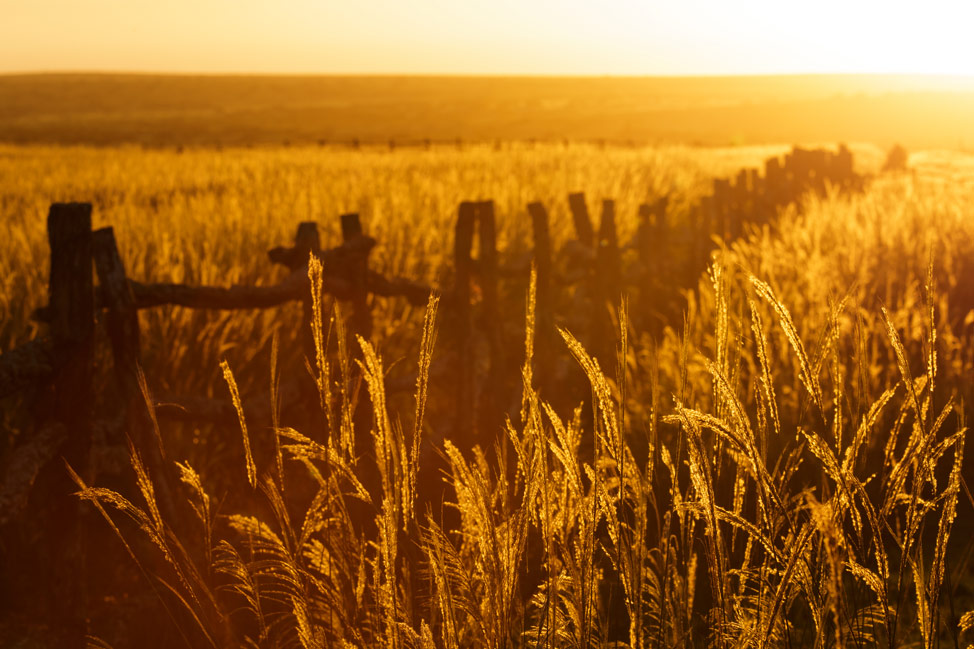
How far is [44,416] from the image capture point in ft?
9.98

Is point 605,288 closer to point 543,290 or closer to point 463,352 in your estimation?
point 543,290

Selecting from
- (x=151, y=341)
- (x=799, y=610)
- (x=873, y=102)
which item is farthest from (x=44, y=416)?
(x=873, y=102)

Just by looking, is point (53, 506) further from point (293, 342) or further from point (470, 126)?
point (470, 126)

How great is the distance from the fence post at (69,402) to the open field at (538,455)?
0.26ft

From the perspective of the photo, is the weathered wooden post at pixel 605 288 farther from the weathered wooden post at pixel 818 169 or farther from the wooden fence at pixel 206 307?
the weathered wooden post at pixel 818 169

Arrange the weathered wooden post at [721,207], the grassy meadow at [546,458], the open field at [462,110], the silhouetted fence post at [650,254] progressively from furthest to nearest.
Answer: the open field at [462,110] → the weathered wooden post at [721,207] → the silhouetted fence post at [650,254] → the grassy meadow at [546,458]

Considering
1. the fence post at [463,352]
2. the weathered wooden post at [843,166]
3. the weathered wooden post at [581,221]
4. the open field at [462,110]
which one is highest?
the open field at [462,110]

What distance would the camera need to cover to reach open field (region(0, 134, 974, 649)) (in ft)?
4.70

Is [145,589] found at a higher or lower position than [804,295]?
lower

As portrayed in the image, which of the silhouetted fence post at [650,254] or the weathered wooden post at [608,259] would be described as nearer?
the weathered wooden post at [608,259]

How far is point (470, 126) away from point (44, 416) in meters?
87.6

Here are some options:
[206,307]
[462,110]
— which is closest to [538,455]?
[206,307]

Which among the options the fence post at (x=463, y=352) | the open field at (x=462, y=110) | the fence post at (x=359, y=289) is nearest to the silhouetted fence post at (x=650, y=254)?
the fence post at (x=463, y=352)

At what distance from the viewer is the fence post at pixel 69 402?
9.90ft
